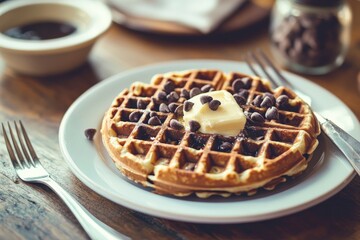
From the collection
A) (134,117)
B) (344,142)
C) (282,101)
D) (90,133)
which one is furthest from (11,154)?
(344,142)

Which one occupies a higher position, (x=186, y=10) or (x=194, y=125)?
(x=194, y=125)

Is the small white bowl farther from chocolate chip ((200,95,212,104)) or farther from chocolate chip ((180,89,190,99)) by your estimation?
chocolate chip ((200,95,212,104))

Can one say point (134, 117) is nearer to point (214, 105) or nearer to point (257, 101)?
point (214, 105)

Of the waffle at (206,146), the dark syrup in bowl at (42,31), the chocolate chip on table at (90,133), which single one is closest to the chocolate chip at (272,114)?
the waffle at (206,146)

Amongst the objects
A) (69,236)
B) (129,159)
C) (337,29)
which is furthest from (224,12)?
(69,236)

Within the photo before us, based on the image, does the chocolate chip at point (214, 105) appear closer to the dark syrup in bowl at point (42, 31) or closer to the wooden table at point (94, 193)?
the wooden table at point (94, 193)

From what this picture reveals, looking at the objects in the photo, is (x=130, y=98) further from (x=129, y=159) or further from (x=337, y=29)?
(x=337, y=29)
